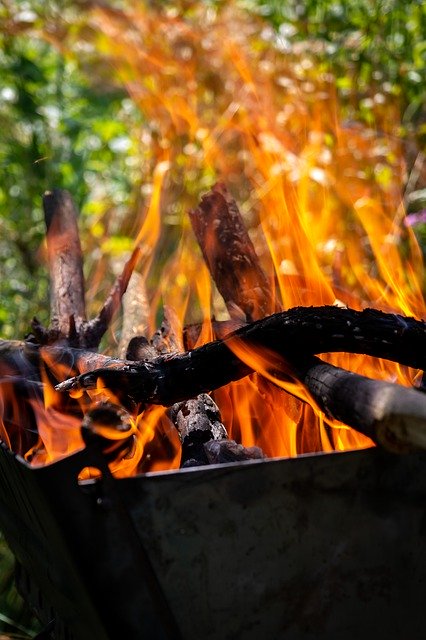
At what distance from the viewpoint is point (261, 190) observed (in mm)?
4543

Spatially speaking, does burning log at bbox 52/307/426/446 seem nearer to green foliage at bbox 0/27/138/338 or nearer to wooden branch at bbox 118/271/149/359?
wooden branch at bbox 118/271/149/359

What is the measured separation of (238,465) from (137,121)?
478 centimetres

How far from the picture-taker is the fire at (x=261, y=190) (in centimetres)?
186

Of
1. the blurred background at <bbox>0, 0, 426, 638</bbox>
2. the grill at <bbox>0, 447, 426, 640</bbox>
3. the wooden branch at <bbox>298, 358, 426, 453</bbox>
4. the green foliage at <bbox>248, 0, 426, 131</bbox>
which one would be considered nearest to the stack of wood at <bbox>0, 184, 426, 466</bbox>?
the wooden branch at <bbox>298, 358, 426, 453</bbox>

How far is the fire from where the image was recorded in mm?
1855

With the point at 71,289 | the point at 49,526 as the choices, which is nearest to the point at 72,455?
the point at 49,526

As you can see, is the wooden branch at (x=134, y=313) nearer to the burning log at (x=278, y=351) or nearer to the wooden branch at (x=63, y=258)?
the wooden branch at (x=63, y=258)

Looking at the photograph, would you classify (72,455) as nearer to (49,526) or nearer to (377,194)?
(49,526)

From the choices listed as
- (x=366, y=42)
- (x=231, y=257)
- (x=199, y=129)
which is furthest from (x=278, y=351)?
(x=199, y=129)

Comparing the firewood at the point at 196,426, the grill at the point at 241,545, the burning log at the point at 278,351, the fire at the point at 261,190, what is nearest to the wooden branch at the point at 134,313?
the fire at the point at 261,190

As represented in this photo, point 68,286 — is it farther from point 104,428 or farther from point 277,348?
point 104,428

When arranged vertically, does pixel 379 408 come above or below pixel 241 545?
above

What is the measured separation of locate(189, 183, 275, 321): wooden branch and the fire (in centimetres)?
7

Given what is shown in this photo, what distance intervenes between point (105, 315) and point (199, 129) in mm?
2903
